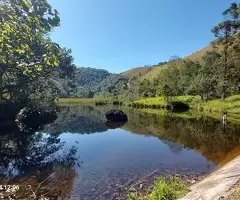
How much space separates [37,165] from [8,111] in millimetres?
28441

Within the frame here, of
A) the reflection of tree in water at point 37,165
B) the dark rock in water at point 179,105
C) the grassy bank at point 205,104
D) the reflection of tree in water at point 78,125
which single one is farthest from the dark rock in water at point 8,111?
the dark rock in water at point 179,105

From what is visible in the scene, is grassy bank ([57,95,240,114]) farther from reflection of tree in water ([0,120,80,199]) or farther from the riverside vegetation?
reflection of tree in water ([0,120,80,199])

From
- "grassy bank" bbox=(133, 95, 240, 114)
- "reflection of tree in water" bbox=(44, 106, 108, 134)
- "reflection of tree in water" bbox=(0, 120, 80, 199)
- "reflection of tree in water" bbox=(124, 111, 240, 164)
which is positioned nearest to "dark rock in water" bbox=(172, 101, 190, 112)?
"grassy bank" bbox=(133, 95, 240, 114)

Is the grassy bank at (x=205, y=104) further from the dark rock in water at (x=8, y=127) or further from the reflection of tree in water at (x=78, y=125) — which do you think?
the dark rock in water at (x=8, y=127)

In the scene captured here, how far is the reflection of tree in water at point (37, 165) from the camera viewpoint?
14.3 metres

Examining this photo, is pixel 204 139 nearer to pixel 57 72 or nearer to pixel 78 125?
pixel 78 125

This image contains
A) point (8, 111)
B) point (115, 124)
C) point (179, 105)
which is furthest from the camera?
point (179, 105)

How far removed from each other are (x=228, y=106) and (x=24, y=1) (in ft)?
190

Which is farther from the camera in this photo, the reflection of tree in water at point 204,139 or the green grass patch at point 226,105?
the green grass patch at point 226,105

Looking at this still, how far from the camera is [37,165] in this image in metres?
19.3

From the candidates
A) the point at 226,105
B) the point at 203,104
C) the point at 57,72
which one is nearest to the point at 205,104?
the point at 203,104

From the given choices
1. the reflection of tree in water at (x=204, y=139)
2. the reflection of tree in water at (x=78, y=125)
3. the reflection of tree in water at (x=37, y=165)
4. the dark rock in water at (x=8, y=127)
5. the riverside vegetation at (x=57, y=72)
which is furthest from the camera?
the reflection of tree in water at (x=78, y=125)

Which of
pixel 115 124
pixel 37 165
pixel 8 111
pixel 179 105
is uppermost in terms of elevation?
pixel 179 105

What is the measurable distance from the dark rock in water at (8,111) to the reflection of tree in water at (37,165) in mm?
12502
